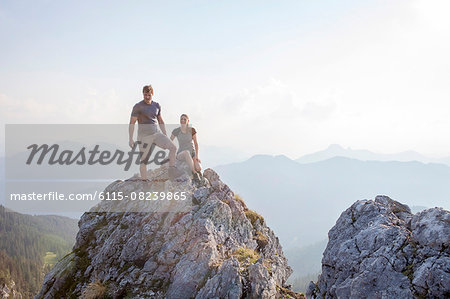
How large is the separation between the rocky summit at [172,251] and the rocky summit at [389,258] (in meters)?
3.84

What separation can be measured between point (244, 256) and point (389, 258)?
736cm

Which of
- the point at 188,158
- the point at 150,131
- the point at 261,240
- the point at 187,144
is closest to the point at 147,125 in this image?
the point at 150,131

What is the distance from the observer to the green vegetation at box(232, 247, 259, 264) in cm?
1352

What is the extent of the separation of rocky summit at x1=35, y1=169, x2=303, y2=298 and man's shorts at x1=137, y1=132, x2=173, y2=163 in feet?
8.33

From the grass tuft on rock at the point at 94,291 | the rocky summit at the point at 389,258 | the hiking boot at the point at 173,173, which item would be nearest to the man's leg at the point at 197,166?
the hiking boot at the point at 173,173

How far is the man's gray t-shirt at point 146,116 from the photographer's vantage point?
52.2 ft

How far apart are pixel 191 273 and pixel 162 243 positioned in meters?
2.86

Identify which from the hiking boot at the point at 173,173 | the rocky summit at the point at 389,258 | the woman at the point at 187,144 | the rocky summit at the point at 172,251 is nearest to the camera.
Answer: the rocky summit at the point at 389,258

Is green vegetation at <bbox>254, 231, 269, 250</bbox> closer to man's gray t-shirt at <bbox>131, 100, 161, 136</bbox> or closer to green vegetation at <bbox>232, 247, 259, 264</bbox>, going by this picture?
green vegetation at <bbox>232, 247, 259, 264</bbox>

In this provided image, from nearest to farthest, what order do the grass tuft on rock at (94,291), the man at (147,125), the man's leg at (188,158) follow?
1. the grass tuft on rock at (94,291)
2. the man at (147,125)
3. the man's leg at (188,158)

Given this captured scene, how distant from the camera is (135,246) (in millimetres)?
14672

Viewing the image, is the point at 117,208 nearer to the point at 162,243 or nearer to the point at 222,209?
the point at 162,243

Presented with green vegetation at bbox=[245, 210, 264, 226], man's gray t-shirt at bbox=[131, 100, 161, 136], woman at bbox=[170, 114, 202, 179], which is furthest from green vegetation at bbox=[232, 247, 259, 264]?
man's gray t-shirt at bbox=[131, 100, 161, 136]

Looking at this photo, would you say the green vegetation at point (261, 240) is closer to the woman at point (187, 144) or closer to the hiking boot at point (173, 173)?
the woman at point (187, 144)
